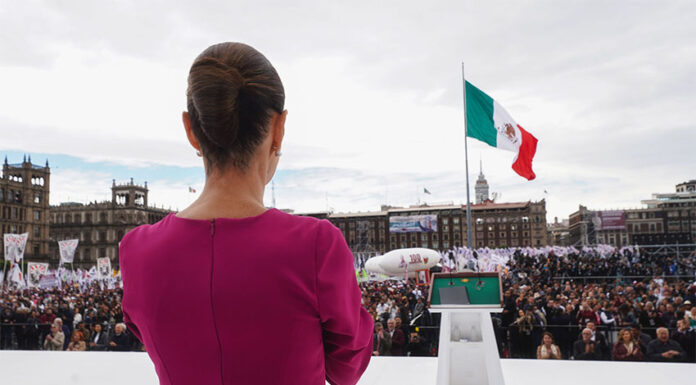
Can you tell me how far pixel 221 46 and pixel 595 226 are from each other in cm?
9279

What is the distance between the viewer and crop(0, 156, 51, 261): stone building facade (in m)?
69.4

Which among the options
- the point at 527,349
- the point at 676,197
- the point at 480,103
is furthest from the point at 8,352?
the point at 676,197

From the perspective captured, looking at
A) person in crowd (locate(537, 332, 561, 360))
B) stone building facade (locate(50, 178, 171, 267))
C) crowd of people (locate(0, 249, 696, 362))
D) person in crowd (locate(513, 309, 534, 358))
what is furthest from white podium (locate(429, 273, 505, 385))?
stone building facade (locate(50, 178, 171, 267))

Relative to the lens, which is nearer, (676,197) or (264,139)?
(264,139)

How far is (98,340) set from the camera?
10.6 m

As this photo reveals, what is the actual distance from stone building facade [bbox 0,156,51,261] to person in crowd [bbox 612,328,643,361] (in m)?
76.3

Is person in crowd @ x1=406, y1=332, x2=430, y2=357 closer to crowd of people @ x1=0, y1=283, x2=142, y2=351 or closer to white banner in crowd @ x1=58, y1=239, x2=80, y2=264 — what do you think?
crowd of people @ x1=0, y1=283, x2=142, y2=351

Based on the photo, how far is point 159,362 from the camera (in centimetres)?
92

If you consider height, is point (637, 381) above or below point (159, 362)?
below

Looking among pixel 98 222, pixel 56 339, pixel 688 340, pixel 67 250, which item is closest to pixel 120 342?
pixel 56 339

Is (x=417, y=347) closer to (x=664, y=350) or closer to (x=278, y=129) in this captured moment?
(x=664, y=350)

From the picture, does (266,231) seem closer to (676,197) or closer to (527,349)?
(527,349)

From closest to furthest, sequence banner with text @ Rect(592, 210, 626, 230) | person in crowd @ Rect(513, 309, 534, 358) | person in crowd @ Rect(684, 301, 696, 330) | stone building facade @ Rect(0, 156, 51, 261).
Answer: person in crowd @ Rect(684, 301, 696, 330) → person in crowd @ Rect(513, 309, 534, 358) → stone building facade @ Rect(0, 156, 51, 261) → banner with text @ Rect(592, 210, 626, 230)

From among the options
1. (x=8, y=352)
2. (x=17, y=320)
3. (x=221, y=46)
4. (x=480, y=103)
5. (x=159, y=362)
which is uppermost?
(x=480, y=103)
